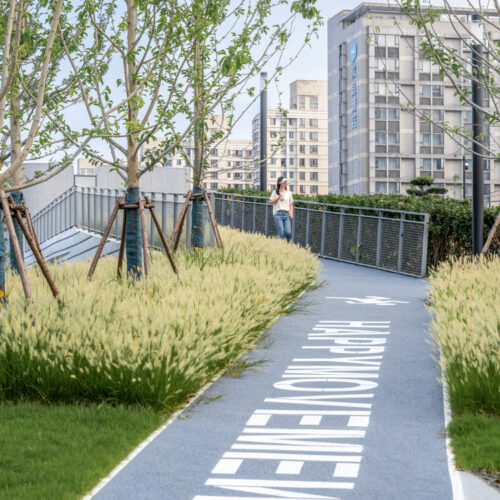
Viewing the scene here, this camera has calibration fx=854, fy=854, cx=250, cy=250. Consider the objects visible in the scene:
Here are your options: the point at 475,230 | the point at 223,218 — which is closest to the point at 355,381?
the point at 475,230

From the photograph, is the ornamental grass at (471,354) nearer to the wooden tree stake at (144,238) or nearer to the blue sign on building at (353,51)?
the wooden tree stake at (144,238)

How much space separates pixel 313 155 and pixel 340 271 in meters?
133

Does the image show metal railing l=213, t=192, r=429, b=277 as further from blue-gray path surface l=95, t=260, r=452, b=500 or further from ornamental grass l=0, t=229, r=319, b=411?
ornamental grass l=0, t=229, r=319, b=411

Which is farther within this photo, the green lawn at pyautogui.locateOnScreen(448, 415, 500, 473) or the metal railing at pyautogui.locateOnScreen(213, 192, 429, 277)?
the metal railing at pyautogui.locateOnScreen(213, 192, 429, 277)

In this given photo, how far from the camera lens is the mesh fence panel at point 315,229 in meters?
24.0

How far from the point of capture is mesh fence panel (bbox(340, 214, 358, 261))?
72.4 ft

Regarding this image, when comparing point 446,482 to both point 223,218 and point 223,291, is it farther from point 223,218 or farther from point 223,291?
point 223,218

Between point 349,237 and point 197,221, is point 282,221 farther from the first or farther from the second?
point 197,221

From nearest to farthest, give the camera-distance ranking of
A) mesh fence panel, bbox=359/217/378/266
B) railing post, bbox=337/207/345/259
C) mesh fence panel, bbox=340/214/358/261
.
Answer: mesh fence panel, bbox=359/217/378/266 < mesh fence panel, bbox=340/214/358/261 < railing post, bbox=337/207/345/259

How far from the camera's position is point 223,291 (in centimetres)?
1072

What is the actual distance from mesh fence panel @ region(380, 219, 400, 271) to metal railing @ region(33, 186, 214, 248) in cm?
441

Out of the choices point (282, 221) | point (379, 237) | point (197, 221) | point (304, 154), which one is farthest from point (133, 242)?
point (304, 154)

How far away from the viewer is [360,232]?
21.7 m

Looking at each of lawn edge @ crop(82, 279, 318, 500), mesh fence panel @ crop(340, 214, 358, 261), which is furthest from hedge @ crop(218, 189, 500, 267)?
lawn edge @ crop(82, 279, 318, 500)
